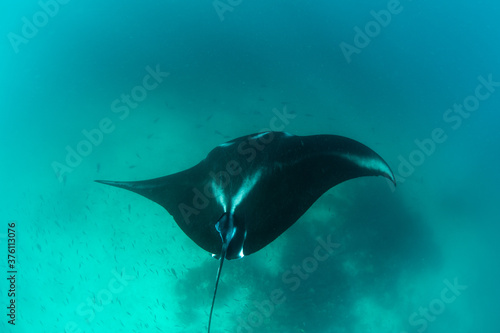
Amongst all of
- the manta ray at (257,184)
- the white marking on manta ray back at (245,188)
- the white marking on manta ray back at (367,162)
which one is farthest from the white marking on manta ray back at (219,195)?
the white marking on manta ray back at (367,162)

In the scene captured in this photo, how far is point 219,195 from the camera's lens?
3385mm

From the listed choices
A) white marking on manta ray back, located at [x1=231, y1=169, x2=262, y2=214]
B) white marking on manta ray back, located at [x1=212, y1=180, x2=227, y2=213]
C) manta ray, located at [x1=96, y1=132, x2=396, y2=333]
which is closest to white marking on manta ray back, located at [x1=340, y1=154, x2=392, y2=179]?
manta ray, located at [x1=96, y1=132, x2=396, y2=333]

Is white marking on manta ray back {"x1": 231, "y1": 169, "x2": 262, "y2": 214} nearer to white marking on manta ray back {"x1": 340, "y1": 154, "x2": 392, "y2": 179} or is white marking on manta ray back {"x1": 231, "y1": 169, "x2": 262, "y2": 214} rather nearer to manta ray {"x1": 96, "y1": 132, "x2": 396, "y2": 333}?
manta ray {"x1": 96, "y1": 132, "x2": 396, "y2": 333}

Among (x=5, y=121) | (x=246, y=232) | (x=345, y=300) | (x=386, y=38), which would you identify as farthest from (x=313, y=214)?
(x=5, y=121)

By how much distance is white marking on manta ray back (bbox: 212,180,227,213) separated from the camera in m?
3.27

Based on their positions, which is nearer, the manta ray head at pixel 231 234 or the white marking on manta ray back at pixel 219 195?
the manta ray head at pixel 231 234

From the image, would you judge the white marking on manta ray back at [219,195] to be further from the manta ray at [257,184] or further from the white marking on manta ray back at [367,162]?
the white marking on manta ray back at [367,162]

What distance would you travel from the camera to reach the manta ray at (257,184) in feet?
10.5

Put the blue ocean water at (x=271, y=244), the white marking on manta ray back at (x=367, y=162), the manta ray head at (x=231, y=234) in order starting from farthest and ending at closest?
the blue ocean water at (x=271, y=244), the white marking on manta ray back at (x=367, y=162), the manta ray head at (x=231, y=234)

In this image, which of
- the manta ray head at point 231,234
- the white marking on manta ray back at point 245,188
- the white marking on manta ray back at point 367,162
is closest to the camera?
the manta ray head at point 231,234

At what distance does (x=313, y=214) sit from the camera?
13.2 meters

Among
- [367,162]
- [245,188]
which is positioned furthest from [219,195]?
[367,162]

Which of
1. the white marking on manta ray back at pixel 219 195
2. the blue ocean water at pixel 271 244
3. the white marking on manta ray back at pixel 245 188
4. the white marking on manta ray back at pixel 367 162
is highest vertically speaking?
the white marking on manta ray back at pixel 367 162

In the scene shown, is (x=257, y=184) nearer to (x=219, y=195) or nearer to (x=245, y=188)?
(x=245, y=188)
